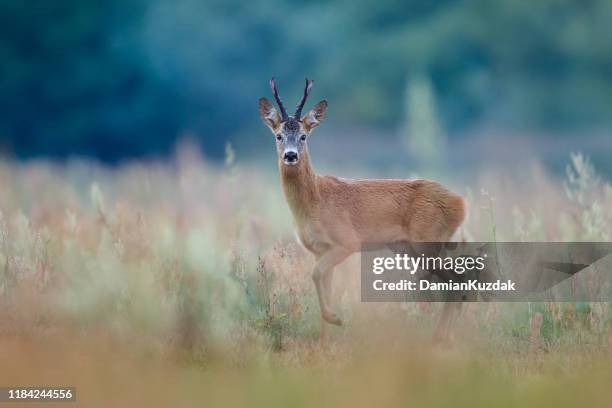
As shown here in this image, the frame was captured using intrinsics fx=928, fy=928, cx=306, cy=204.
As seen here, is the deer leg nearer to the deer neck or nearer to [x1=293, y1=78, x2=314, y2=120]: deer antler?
the deer neck

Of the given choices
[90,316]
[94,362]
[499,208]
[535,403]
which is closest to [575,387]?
[535,403]

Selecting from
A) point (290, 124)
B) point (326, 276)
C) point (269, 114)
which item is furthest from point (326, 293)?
point (269, 114)

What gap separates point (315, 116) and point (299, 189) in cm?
69

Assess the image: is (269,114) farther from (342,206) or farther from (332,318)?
(332,318)

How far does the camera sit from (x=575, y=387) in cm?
545

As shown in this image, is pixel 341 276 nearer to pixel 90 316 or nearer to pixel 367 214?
pixel 367 214

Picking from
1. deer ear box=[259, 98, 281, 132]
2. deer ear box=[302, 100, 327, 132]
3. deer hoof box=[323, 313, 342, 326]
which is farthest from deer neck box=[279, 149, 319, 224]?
deer hoof box=[323, 313, 342, 326]

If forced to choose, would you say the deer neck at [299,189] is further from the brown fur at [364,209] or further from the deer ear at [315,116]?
the deer ear at [315,116]

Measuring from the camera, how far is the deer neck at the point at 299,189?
8.29 metres

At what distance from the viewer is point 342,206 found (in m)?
8.51

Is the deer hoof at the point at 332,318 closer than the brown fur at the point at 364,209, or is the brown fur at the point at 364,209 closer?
the deer hoof at the point at 332,318

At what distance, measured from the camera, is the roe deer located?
8141mm

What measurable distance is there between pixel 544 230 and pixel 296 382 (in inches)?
277

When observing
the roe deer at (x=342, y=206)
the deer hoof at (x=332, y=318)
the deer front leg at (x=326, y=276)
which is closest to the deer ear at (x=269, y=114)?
the roe deer at (x=342, y=206)
